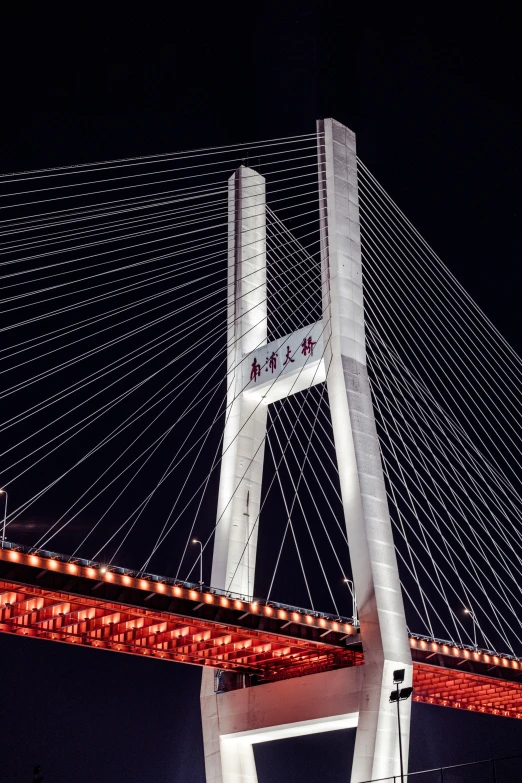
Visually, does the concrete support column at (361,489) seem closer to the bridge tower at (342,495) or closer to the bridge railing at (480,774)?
the bridge tower at (342,495)

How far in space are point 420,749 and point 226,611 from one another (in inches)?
1533

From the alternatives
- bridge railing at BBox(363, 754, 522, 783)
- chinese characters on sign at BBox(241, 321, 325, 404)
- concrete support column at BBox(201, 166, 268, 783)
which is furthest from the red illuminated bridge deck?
bridge railing at BBox(363, 754, 522, 783)

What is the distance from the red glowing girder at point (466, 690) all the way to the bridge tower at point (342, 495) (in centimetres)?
523

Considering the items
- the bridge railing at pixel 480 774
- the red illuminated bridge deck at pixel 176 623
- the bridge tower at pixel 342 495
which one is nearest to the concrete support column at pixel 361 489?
the bridge tower at pixel 342 495

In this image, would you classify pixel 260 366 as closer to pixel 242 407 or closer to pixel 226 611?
pixel 242 407

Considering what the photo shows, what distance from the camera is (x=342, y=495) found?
3117cm

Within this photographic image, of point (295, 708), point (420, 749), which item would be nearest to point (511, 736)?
point (420, 749)

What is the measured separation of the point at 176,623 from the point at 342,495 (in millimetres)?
5801

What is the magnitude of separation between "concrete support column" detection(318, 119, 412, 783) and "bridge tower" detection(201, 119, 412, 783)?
0.04 meters

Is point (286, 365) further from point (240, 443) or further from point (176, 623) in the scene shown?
point (176, 623)

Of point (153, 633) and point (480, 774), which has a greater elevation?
point (480, 774)

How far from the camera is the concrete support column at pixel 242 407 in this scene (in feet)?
113

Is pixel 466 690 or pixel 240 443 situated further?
pixel 466 690

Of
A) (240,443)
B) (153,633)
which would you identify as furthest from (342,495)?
(153,633)
